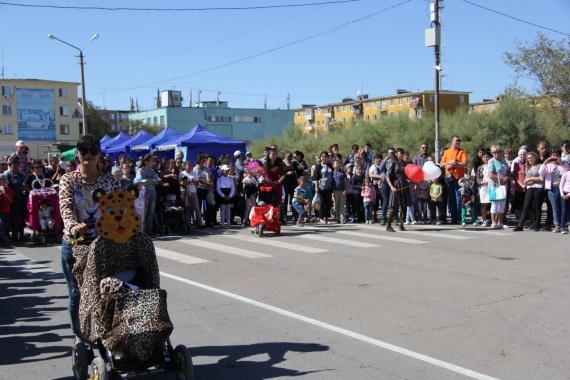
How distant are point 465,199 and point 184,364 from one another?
44.3 ft

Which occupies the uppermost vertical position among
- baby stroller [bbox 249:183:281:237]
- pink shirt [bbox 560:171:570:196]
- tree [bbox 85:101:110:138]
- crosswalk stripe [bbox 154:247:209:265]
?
tree [bbox 85:101:110:138]

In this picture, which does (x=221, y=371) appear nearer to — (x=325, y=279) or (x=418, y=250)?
(x=325, y=279)

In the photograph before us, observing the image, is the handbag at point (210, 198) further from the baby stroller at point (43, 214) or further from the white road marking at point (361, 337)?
the white road marking at point (361, 337)

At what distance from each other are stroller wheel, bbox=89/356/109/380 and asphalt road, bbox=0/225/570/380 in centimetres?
74

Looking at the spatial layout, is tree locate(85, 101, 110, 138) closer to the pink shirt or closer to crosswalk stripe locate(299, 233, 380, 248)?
crosswalk stripe locate(299, 233, 380, 248)

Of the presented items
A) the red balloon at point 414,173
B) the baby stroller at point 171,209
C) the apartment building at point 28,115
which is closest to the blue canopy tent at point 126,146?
the baby stroller at point 171,209

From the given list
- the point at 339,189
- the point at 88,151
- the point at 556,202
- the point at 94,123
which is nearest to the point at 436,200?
the point at 339,189

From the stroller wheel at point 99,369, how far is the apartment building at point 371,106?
3505 inches

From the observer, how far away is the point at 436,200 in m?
17.8

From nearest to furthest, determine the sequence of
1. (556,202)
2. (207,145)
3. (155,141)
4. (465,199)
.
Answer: (556,202) < (465,199) < (207,145) < (155,141)

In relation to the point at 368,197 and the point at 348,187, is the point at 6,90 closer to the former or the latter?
the point at 348,187

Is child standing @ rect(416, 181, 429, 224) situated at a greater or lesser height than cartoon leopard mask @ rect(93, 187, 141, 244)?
lesser

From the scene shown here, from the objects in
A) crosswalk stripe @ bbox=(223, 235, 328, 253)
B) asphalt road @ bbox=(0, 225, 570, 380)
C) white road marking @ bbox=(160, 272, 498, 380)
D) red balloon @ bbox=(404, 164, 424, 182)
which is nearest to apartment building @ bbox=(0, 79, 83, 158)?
crosswalk stripe @ bbox=(223, 235, 328, 253)

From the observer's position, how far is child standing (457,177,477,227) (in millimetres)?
17547
